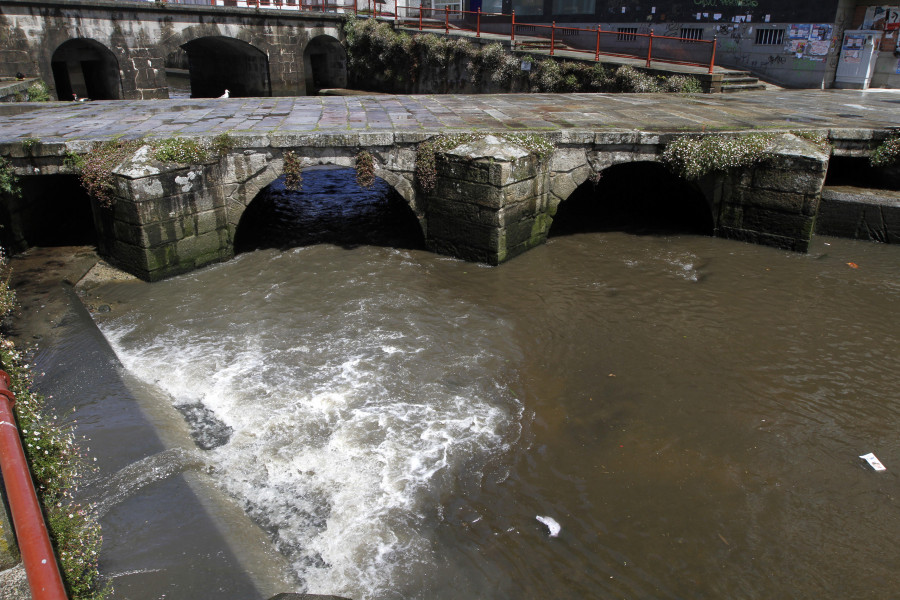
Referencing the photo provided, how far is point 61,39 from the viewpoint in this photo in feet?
56.4

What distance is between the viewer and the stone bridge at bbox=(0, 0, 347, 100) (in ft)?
54.9

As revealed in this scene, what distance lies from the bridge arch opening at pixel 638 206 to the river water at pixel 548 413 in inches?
58.9

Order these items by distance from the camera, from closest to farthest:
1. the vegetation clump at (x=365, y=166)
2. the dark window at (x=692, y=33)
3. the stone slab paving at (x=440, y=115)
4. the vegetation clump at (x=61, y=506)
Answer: the vegetation clump at (x=61, y=506)
the vegetation clump at (x=365, y=166)
the stone slab paving at (x=440, y=115)
the dark window at (x=692, y=33)

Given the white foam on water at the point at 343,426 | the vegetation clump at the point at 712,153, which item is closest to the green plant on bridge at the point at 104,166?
the white foam on water at the point at 343,426

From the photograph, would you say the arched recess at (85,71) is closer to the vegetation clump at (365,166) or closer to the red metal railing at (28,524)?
the vegetation clump at (365,166)

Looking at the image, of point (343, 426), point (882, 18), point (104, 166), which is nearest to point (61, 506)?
point (343, 426)

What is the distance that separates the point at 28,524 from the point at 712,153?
925cm

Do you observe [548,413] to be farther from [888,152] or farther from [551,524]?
[888,152]

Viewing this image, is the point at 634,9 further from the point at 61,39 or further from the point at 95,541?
the point at 95,541

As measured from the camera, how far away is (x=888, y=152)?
9.69 meters

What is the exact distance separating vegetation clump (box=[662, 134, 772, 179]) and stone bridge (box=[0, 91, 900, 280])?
0.46 ft

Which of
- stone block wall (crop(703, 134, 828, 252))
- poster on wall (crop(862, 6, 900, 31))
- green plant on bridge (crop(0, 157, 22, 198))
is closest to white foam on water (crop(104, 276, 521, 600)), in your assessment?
green plant on bridge (crop(0, 157, 22, 198))

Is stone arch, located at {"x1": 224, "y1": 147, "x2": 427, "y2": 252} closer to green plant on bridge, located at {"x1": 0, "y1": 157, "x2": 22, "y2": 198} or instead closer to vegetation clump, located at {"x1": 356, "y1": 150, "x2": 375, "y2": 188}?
vegetation clump, located at {"x1": 356, "y1": 150, "x2": 375, "y2": 188}

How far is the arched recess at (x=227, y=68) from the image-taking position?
23.2m
